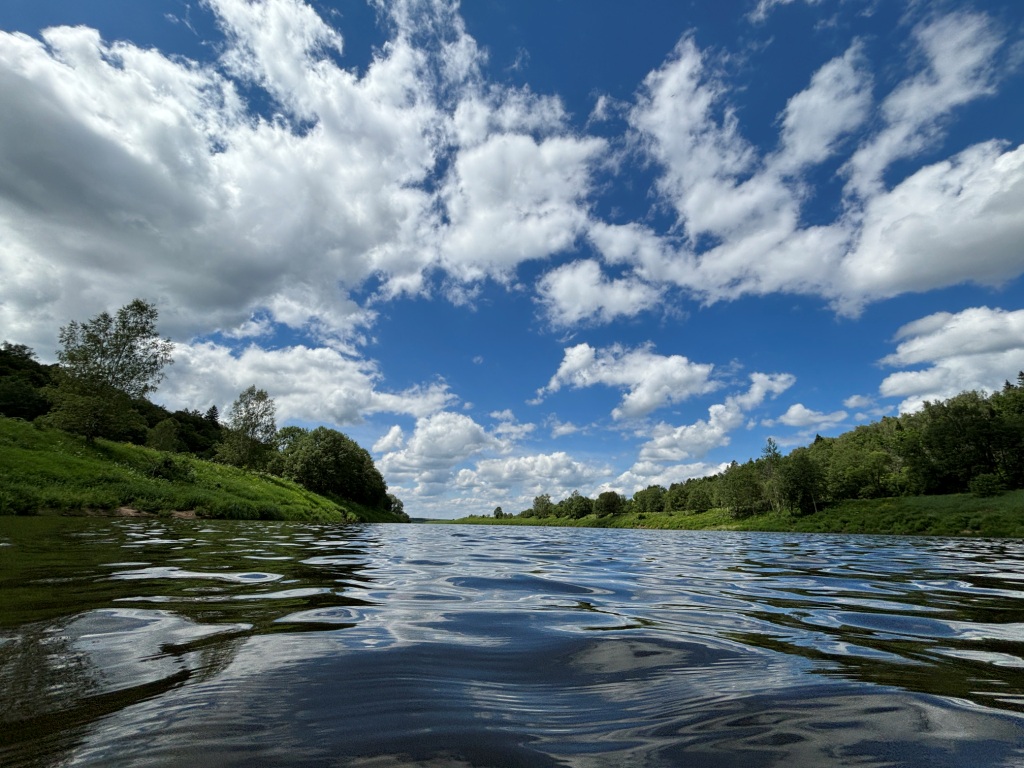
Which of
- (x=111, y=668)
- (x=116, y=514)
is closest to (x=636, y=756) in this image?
(x=111, y=668)

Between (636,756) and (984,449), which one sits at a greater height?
(984,449)

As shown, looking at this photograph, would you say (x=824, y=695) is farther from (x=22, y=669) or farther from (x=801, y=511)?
(x=801, y=511)

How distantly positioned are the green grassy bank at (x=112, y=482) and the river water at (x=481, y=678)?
21112 mm

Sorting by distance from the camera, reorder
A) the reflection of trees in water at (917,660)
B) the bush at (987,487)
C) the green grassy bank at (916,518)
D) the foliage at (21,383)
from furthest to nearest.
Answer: the foliage at (21,383) → the bush at (987,487) → the green grassy bank at (916,518) → the reflection of trees in water at (917,660)

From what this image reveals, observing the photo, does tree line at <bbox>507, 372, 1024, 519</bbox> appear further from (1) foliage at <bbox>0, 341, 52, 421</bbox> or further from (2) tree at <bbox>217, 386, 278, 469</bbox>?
(1) foliage at <bbox>0, 341, 52, 421</bbox>

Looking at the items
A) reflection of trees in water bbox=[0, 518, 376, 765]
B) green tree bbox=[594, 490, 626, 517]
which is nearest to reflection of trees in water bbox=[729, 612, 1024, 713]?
reflection of trees in water bbox=[0, 518, 376, 765]

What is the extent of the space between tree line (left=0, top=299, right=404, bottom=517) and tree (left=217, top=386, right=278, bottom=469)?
0.12 m

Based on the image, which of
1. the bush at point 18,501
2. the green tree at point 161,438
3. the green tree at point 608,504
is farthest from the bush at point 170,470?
the green tree at point 608,504

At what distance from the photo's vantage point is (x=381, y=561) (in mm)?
10852

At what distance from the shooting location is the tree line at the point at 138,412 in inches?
1334

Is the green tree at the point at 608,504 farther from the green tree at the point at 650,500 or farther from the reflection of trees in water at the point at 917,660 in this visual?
the reflection of trees in water at the point at 917,660

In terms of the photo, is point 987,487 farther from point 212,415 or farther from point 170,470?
point 212,415

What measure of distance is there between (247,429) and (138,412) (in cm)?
2561

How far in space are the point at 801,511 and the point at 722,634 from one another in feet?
370
